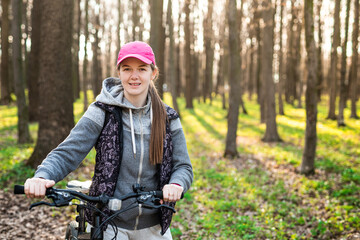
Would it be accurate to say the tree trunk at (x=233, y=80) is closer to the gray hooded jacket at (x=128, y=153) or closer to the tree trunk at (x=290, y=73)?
the gray hooded jacket at (x=128, y=153)

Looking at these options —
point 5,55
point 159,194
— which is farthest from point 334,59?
point 5,55

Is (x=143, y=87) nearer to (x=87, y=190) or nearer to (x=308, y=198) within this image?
(x=87, y=190)

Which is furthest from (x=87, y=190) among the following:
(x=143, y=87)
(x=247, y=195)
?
(x=247, y=195)

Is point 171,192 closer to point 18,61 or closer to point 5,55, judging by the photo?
point 18,61

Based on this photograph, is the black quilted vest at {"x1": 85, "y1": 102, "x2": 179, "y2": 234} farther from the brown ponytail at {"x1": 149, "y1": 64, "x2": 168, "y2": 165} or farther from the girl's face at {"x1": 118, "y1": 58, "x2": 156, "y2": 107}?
the girl's face at {"x1": 118, "y1": 58, "x2": 156, "y2": 107}

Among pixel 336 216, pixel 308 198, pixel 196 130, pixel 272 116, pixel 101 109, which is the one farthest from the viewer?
pixel 196 130

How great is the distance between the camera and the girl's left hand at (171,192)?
93.8 inches

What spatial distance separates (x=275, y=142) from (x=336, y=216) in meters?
7.91

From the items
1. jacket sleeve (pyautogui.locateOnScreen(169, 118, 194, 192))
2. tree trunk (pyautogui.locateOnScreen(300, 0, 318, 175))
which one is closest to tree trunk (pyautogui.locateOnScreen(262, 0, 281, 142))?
tree trunk (pyautogui.locateOnScreen(300, 0, 318, 175))

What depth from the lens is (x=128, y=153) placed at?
8.36ft

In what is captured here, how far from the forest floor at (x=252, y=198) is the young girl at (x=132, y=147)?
3783mm

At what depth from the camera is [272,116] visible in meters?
14.3

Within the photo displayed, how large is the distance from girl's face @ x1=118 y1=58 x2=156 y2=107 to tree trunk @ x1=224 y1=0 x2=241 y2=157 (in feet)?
29.8

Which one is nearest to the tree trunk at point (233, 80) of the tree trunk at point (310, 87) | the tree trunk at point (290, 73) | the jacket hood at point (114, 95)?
the tree trunk at point (310, 87)
